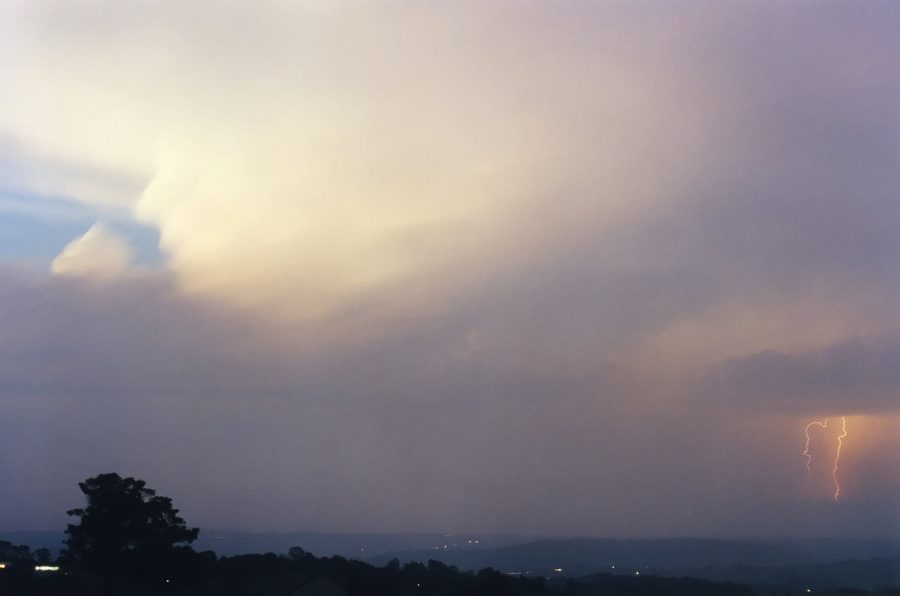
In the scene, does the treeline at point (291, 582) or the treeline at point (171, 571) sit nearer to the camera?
the treeline at point (291, 582)

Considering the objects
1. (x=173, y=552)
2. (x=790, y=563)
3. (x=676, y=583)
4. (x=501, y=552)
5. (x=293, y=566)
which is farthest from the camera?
(x=501, y=552)

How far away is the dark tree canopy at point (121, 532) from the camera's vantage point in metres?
52.2

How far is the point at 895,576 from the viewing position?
61656 mm

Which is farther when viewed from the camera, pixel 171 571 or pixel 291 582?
pixel 291 582

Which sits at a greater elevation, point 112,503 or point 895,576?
point 112,503

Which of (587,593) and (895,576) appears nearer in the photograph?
(587,593)

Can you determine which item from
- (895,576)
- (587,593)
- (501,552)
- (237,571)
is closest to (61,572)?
(237,571)

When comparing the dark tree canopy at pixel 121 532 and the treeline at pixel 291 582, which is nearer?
the treeline at pixel 291 582

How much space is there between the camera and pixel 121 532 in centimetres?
5334

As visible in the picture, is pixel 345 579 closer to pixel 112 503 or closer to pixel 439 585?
pixel 439 585

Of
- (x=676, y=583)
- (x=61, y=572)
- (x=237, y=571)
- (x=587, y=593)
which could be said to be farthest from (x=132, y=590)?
(x=676, y=583)

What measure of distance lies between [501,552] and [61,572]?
8054 cm

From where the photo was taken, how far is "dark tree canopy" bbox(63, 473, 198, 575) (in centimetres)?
5225

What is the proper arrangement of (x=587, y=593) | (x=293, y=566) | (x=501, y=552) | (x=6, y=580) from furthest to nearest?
(x=501, y=552) → (x=293, y=566) → (x=587, y=593) → (x=6, y=580)
